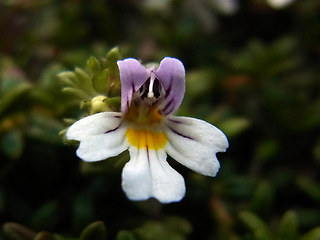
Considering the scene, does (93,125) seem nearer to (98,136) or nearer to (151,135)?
(98,136)

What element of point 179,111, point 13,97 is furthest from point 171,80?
point 13,97

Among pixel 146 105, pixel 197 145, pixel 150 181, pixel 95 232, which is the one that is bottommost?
pixel 95 232

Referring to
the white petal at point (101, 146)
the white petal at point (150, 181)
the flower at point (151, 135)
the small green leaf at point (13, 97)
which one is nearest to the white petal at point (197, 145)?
the flower at point (151, 135)

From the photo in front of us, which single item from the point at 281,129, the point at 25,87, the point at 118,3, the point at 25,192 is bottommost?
the point at 25,192

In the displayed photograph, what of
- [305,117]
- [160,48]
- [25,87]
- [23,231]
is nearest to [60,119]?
[25,87]

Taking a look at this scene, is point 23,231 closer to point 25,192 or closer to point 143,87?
point 25,192

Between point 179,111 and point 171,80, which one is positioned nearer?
point 171,80
